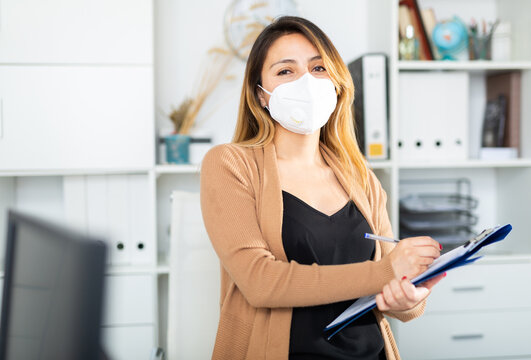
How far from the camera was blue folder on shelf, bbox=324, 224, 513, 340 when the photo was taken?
2.86ft

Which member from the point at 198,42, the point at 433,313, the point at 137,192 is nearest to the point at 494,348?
the point at 433,313

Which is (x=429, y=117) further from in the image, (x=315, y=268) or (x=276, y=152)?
(x=315, y=268)

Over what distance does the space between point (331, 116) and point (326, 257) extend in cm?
43

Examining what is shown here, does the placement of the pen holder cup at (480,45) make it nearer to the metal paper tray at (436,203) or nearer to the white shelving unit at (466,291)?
the white shelving unit at (466,291)

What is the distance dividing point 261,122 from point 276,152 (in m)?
0.09

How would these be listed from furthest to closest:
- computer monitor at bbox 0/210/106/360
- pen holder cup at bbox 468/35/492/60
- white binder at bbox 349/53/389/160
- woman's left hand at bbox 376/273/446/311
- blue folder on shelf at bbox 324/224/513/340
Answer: pen holder cup at bbox 468/35/492/60, white binder at bbox 349/53/389/160, woman's left hand at bbox 376/273/446/311, blue folder on shelf at bbox 324/224/513/340, computer monitor at bbox 0/210/106/360

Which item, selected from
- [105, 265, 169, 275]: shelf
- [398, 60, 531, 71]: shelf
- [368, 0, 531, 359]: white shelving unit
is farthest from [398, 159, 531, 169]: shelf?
[105, 265, 169, 275]: shelf

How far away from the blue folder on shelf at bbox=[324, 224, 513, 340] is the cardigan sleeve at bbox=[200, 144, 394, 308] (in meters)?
0.04

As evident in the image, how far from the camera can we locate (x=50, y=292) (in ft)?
1.83

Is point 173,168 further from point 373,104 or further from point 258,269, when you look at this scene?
point 258,269

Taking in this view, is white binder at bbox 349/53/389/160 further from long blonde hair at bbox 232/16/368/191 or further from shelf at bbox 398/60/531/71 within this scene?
long blonde hair at bbox 232/16/368/191

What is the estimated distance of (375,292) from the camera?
1.07m

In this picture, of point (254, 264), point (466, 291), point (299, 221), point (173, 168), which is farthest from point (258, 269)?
point (466, 291)

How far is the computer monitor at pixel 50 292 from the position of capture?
544 mm
